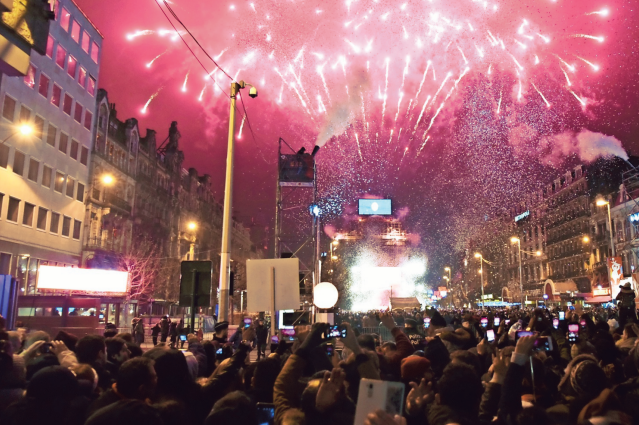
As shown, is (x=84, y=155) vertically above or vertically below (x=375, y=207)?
above

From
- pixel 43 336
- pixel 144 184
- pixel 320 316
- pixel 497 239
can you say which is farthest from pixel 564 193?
pixel 43 336

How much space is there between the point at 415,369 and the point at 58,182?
41445 millimetres

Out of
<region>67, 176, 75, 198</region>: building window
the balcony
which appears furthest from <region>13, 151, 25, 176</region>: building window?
the balcony

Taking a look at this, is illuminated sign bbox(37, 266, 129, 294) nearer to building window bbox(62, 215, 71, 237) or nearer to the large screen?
building window bbox(62, 215, 71, 237)

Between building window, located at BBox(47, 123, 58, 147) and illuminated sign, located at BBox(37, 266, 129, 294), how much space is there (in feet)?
41.7

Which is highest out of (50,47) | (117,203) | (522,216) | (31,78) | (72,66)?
(72,66)

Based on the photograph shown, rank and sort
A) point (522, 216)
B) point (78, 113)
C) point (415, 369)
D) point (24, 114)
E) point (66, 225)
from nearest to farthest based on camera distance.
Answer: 1. point (415, 369)
2. point (24, 114)
3. point (66, 225)
4. point (78, 113)
5. point (522, 216)

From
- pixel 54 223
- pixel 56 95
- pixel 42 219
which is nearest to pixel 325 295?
pixel 42 219

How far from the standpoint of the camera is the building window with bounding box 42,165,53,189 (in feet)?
126

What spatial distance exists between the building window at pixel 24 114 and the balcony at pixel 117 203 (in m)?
12.9

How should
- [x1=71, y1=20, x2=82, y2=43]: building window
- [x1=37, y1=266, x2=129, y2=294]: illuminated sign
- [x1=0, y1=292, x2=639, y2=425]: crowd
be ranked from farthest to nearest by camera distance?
[x1=71, y1=20, x2=82, y2=43]: building window < [x1=37, y1=266, x2=129, y2=294]: illuminated sign < [x1=0, y1=292, x2=639, y2=425]: crowd

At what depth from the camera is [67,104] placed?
41.6m

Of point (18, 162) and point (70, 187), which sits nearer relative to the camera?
point (18, 162)

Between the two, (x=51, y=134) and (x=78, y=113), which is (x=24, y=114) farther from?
(x=78, y=113)
